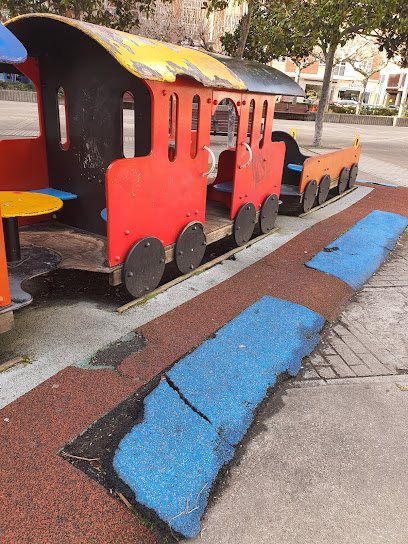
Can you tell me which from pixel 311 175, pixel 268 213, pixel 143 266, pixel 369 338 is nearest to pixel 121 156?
pixel 143 266

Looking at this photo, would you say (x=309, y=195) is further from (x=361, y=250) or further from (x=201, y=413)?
(x=201, y=413)

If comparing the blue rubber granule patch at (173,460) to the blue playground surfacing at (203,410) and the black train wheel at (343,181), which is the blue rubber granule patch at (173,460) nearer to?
the blue playground surfacing at (203,410)

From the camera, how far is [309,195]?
302 inches

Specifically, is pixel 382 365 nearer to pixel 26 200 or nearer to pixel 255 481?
pixel 255 481

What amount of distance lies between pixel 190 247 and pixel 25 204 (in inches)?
68.6

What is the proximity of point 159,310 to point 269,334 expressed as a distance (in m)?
1.07

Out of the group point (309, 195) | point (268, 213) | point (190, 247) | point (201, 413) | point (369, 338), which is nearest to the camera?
point (201, 413)

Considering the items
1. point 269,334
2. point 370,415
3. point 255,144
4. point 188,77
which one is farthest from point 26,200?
point 370,415

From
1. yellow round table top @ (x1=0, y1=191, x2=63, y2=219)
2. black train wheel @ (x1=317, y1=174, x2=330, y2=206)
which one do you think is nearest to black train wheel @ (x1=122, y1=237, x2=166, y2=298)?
yellow round table top @ (x1=0, y1=191, x2=63, y2=219)

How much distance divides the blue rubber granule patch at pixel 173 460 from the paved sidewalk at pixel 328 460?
98 mm

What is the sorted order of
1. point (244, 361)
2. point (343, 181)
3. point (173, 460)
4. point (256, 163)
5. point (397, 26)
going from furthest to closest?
1. point (397, 26)
2. point (343, 181)
3. point (256, 163)
4. point (244, 361)
5. point (173, 460)

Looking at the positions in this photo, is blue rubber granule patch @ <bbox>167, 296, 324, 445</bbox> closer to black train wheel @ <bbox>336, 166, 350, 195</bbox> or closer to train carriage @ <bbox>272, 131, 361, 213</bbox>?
train carriage @ <bbox>272, 131, 361, 213</bbox>

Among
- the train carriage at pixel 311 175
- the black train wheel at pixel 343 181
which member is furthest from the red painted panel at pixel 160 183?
the black train wheel at pixel 343 181

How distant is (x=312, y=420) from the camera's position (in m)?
2.81
